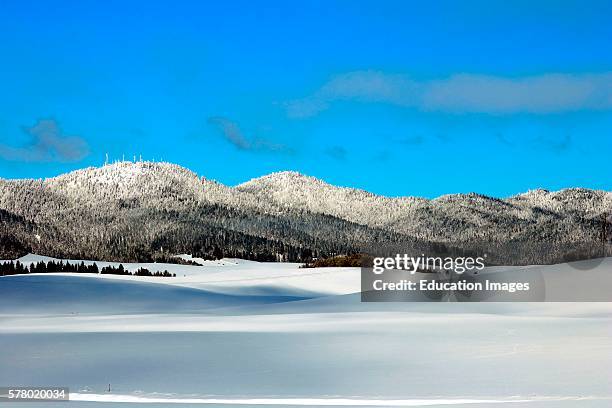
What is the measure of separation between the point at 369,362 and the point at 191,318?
12866 millimetres

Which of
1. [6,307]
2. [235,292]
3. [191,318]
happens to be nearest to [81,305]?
[6,307]

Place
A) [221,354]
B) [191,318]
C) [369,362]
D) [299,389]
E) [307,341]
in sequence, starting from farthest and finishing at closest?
1. [191,318]
2. [307,341]
3. [221,354]
4. [369,362]
5. [299,389]

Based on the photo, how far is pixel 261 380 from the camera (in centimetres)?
1177

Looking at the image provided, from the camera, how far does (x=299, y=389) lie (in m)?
11.1

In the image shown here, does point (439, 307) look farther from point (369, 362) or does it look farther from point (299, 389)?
point (299, 389)

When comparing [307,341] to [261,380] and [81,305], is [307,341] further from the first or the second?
[81,305]

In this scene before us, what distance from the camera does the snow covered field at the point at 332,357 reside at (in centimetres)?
1052

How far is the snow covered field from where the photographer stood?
1052cm

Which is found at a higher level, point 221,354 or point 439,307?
point 439,307

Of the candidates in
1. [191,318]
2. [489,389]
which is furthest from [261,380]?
[191,318]

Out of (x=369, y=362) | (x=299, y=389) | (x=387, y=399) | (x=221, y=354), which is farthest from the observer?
(x=221, y=354)

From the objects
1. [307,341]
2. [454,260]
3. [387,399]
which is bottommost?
[387,399]

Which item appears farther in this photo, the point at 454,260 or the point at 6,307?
the point at 454,260

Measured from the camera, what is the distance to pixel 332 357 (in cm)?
1423
